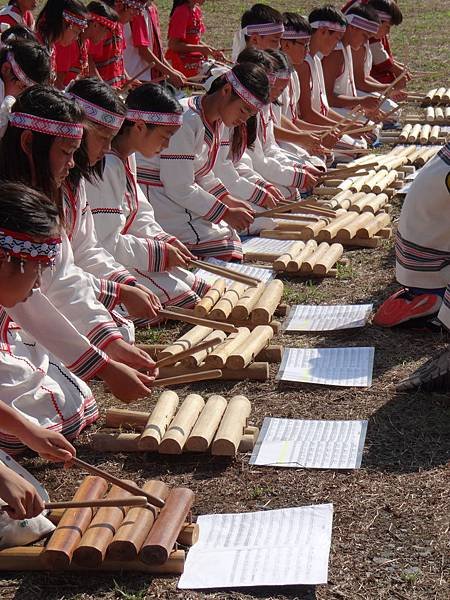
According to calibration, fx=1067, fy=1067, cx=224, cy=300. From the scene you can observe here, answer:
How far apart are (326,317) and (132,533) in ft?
8.14

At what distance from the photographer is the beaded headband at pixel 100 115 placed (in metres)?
4.68

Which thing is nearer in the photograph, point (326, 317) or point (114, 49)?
point (326, 317)

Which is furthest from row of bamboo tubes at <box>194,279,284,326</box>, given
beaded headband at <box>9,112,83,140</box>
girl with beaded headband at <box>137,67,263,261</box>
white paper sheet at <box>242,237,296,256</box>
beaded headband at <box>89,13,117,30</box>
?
beaded headband at <box>89,13,117,30</box>

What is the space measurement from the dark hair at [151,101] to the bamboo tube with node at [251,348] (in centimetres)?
115

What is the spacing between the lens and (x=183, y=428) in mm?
3900

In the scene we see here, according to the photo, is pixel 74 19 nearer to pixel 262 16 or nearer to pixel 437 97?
pixel 262 16

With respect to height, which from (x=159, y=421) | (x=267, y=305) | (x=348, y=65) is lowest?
→ (x=348, y=65)

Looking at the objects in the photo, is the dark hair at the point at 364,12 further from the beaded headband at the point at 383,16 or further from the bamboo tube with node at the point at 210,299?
the bamboo tube with node at the point at 210,299

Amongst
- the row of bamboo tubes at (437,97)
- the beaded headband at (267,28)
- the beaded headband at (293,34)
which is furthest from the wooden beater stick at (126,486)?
the row of bamboo tubes at (437,97)

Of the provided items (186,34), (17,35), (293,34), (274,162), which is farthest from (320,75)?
(17,35)

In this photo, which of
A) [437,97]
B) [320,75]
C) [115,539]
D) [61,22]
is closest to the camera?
[115,539]

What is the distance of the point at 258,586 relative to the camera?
3.06 m

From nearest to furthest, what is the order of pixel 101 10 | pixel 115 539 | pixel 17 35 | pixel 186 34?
pixel 115 539 → pixel 17 35 → pixel 101 10 → pixel 186 34

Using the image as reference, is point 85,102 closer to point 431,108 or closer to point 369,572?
point 369,572
